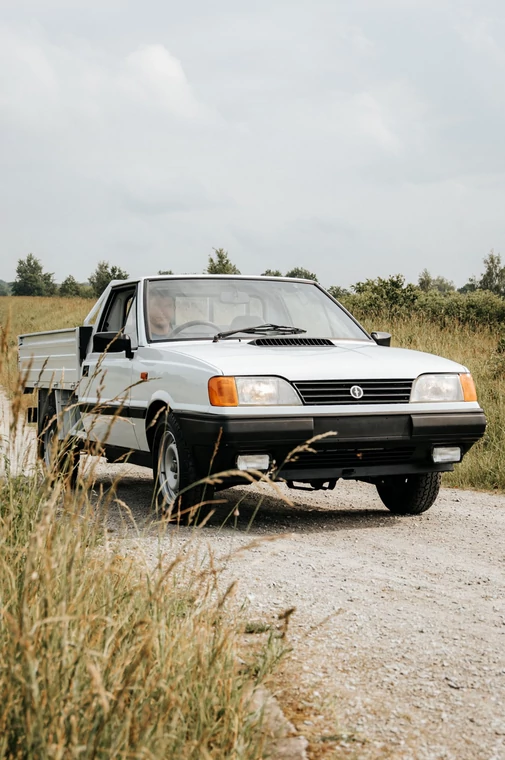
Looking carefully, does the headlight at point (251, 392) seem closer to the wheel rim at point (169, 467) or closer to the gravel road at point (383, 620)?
the wheel rim at point (169, 467)

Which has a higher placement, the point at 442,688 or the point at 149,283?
the point at 149,283

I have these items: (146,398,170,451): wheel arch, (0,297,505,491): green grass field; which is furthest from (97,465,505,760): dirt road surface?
(0,297,505,491): green grass field

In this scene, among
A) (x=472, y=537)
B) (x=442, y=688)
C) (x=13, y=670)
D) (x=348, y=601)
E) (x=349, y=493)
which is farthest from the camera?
(x=349, y=493)

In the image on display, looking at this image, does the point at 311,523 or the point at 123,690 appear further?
the point at 311,523

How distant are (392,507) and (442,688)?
160 inches

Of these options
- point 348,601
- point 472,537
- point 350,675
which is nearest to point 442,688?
point 350,675

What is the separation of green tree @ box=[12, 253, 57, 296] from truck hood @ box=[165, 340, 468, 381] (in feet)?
397

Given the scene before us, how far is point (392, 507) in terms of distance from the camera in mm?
7391

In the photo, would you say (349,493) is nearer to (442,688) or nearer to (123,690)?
(442,688)

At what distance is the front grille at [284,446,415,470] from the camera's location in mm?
6059

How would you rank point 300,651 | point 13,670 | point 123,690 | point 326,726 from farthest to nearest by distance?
point 300,651 → point 326,726 → point 13,670 → point 123,690

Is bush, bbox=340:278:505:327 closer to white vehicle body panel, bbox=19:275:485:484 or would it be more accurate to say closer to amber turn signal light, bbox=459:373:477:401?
white vehicle body panel, bbox=19:275:485:484

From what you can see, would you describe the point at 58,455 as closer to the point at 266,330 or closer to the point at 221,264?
the point at 266,330

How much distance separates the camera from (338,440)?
19.8 feet
